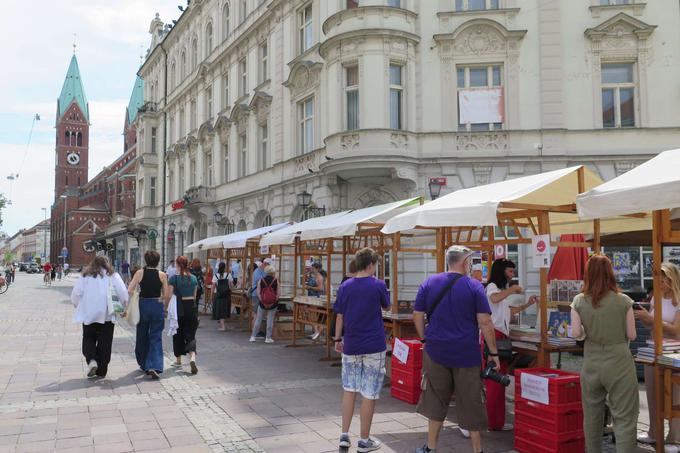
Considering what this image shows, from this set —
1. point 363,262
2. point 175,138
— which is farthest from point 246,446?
point 175,138

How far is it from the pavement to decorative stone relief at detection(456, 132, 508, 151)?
10.3 metres

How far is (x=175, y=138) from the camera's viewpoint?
132 feet

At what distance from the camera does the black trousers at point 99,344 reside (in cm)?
888

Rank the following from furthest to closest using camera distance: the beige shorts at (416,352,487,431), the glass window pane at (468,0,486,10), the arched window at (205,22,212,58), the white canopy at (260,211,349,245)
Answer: the arched window at (205,22,212,58) → the glass window pane at (468,0,486,10) → the white canopy at (260,211,349,245) → the beige shorts at (416,352,487,431)

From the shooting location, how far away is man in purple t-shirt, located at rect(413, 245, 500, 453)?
508cm

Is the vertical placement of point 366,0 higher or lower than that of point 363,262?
higher

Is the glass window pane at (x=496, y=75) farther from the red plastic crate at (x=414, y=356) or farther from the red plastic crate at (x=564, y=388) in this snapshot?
the red plastic crate at (x=564, y=388)

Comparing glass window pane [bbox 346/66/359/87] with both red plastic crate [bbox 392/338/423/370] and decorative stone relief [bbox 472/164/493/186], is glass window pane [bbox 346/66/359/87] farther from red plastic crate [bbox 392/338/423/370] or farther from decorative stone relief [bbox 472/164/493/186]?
red plastic crate [bbox 392/338/423/370]

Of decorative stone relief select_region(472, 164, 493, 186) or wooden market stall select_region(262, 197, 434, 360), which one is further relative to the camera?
decorative stone relief select_region(472, 164, 493, 186)

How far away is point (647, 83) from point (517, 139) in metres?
4.41

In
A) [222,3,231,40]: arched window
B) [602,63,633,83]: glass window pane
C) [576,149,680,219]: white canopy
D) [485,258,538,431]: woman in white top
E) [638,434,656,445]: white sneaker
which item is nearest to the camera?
[576,149,680,219]: white canopy

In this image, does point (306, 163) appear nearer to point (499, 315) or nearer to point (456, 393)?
point (499, 315)

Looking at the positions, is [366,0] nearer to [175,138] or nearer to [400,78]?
[400,78]

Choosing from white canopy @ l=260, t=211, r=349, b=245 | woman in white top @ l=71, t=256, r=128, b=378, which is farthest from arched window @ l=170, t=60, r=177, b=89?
woman in white top @ l=71, t=256, r=128, b=378
